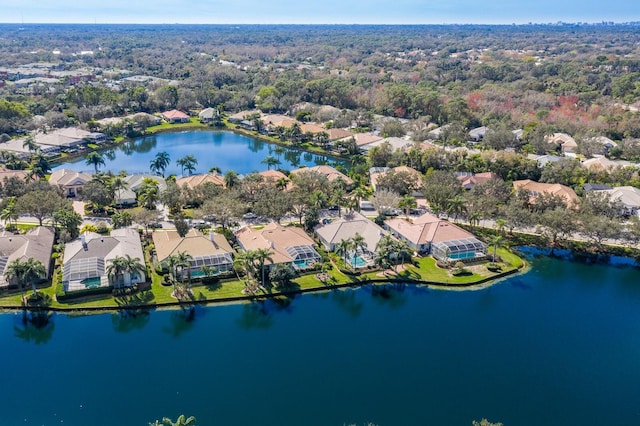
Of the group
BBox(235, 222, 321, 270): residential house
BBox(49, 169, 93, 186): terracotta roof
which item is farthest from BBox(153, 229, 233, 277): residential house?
BBox(49, 169, 93, 186): terracotta roof

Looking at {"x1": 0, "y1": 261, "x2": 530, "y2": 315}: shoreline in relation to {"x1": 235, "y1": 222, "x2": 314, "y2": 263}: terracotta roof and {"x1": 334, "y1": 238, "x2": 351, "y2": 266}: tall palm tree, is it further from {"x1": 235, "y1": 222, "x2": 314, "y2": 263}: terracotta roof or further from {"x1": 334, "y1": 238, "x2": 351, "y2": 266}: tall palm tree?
{"x1": 235, "y1": 222, "x2": 314, "y2": 263}: terracotta roof

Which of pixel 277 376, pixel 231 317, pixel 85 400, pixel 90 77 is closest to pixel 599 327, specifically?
pixel 277 376

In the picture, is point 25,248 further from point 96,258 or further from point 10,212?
point 10,212

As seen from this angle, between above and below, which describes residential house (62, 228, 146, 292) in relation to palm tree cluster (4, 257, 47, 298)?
below

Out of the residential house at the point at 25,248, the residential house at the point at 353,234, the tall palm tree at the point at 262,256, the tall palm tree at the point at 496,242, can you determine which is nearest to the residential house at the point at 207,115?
the residential house at the point at 353,234

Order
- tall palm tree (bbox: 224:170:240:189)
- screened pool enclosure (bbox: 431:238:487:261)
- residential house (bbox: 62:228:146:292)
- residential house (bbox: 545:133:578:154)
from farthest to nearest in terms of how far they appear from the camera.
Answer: residential house (bbox: 545:133:578:154)
tall palm tree (bbox: 224:170:240:189)
screened pool enclosure (bbox: 431:238:487:261)
residential house (bbox: 62:228:146:292)

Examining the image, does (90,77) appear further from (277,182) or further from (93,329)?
(93,329)
